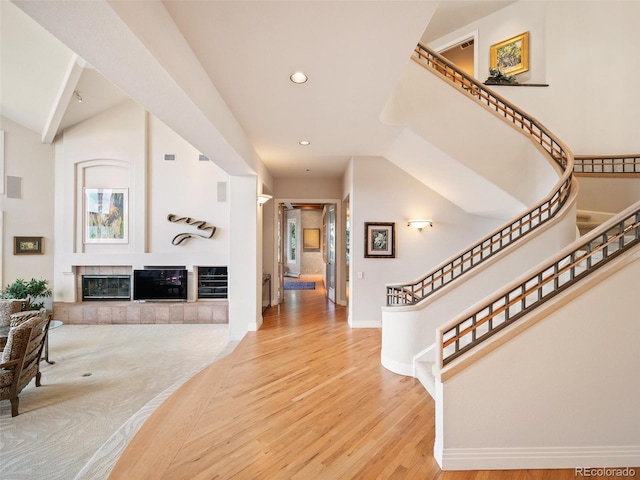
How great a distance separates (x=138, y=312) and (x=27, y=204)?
349cm

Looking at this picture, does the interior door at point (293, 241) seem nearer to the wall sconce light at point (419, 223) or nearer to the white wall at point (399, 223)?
the white wall at point (399, 223)

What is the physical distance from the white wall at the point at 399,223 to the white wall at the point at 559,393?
9.96ft

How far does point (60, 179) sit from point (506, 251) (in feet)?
29.5

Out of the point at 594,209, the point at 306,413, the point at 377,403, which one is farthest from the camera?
the point at 594,209

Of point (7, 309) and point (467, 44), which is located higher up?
point (467, 44)

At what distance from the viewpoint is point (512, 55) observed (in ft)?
16.9

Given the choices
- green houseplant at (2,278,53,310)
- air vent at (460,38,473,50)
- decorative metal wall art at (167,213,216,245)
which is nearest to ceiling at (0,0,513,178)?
decorative metal wall art at (167,213,216,245)

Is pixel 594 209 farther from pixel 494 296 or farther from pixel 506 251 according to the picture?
pixel 494 296

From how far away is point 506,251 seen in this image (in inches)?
128

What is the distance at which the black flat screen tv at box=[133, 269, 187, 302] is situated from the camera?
6352mm

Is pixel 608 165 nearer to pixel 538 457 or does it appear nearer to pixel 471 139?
pixel 471 139

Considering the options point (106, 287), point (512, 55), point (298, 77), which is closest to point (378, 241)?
point (298, 77)

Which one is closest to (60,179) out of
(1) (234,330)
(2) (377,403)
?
(1) (234,330)

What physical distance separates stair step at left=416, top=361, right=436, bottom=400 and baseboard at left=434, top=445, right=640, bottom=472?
0.79 metres
